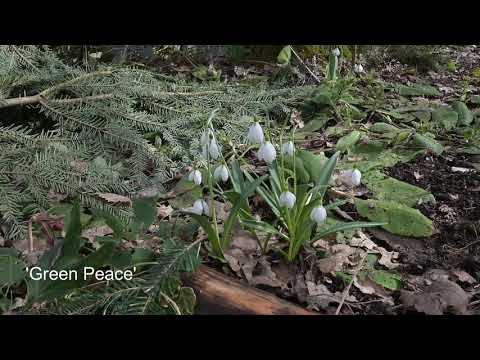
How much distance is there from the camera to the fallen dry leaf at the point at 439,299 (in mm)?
1328

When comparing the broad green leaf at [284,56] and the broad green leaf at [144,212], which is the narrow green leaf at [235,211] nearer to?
the broad green leaf at [144,212]

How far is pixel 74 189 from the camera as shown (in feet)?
5.33

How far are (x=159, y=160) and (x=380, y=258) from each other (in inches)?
33.7

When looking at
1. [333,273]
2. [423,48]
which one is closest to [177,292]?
[333,273]

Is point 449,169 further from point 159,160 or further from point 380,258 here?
point 159,160

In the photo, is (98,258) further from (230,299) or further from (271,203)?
(271,203)

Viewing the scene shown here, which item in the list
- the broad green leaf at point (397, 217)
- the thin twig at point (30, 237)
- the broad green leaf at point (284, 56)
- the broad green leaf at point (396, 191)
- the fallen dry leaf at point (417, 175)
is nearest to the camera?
the thin twig at point (30, 237)

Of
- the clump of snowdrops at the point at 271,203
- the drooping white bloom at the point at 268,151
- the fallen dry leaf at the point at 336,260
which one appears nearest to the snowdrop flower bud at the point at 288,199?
the clump of snowdrops at the point at 271,203

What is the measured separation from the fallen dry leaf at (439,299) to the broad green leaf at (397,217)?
0.25 metres

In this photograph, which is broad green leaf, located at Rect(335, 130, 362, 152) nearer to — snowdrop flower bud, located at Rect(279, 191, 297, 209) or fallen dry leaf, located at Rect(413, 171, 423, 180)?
fallen dry leaf, located at Rect(413, 171, 423, 180)

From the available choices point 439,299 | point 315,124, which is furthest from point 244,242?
point 315,124

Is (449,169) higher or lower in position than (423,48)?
lower

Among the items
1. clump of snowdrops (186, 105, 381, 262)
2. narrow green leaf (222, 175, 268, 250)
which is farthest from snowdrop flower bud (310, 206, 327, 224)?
narrow green leaf (222, 175, 268, 250)

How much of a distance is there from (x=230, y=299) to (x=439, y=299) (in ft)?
1.80
